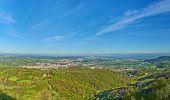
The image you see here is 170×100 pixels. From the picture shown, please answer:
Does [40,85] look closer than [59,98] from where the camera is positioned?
No

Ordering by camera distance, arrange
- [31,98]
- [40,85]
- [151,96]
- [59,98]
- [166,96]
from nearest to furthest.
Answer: [166,96], [151,96], [31,98], [59,98], [40,85]

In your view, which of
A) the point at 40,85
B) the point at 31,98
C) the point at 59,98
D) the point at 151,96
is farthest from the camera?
the point at 40,85

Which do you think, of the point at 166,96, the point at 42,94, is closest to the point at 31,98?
the point at 42,94

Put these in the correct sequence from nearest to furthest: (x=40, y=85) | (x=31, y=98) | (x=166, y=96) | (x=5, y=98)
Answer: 1. (x=166, y=96)
2. (x=5, y=98)
3. (x=31, y=98)
4. (x=40, y=85)

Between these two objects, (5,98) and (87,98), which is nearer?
(5,98)

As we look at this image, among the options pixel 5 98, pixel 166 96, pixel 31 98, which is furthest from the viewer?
pixel 31 98

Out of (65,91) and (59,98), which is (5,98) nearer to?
(59,98)

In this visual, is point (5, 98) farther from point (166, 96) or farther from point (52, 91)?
point (166, 96)

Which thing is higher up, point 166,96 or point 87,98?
point 166,96

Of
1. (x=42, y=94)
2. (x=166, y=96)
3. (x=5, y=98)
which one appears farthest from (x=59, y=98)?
(x=166, y=96)
